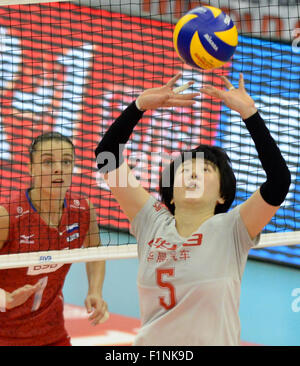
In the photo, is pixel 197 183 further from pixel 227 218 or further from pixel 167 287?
pixel 167 287

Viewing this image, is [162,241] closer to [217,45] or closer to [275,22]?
[217,45]

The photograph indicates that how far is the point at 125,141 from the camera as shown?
9.11 feet

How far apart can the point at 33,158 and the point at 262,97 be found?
128 inches

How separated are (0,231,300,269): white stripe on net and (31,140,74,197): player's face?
0.30 m

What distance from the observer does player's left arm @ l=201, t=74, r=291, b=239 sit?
8.49ft

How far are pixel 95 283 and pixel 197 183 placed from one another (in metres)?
1.16

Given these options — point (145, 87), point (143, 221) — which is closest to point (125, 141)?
point (143, 221)

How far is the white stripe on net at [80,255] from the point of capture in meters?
3.60

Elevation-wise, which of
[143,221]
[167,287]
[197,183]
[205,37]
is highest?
[205,37]

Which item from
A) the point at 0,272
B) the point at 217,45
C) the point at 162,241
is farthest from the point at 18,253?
the point at 217,45

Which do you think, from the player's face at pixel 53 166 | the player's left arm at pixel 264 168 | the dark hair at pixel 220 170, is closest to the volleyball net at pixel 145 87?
the player's face at pixel 53 166

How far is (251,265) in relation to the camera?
6.84 m

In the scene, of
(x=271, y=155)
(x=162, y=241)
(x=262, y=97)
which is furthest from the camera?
(x=262, y=97)

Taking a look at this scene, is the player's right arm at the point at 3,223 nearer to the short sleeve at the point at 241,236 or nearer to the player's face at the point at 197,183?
the player's face at the point at 197,183
